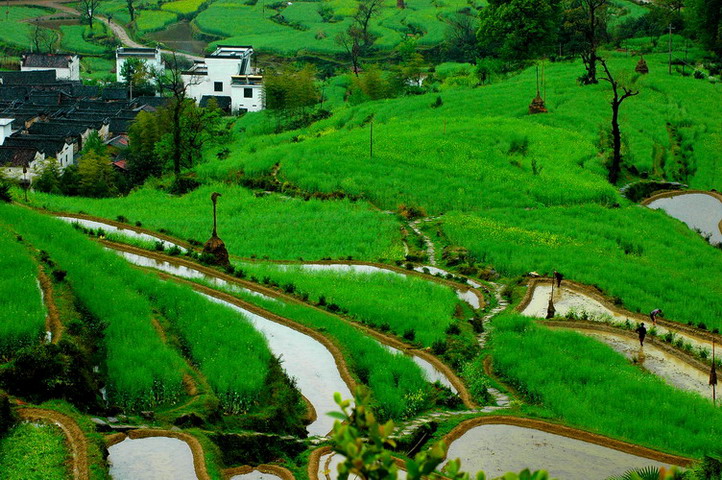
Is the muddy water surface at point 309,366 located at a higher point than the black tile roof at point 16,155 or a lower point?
lower

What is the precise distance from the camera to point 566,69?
56.8 m

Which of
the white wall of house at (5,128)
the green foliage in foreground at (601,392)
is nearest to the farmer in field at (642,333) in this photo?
the green foliage in foreground at (601,392)

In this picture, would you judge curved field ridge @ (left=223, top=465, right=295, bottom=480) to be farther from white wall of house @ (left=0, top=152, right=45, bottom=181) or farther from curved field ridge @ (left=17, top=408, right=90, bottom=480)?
white wall of house @ (left=0, top=152, right=45, bottom=181)

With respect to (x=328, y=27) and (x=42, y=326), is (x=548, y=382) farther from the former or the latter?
(x=328, y=27)

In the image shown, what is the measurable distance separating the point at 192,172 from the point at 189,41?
63813mm

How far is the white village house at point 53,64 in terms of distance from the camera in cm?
8225

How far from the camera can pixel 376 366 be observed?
16562 mm

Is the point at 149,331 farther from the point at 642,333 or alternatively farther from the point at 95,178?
the point at 95,178

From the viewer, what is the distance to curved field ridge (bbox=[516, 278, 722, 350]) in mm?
20547

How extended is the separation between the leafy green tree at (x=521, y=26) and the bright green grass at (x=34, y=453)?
159 feet

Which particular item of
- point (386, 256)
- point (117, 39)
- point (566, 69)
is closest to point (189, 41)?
point (117, 39)

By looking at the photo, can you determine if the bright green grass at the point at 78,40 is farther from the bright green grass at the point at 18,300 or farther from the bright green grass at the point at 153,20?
the bright green grass at the point at 18,300

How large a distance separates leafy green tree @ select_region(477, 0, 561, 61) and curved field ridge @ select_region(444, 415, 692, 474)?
1760 inches

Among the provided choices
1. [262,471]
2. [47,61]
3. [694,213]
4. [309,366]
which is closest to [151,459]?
[262,471]
